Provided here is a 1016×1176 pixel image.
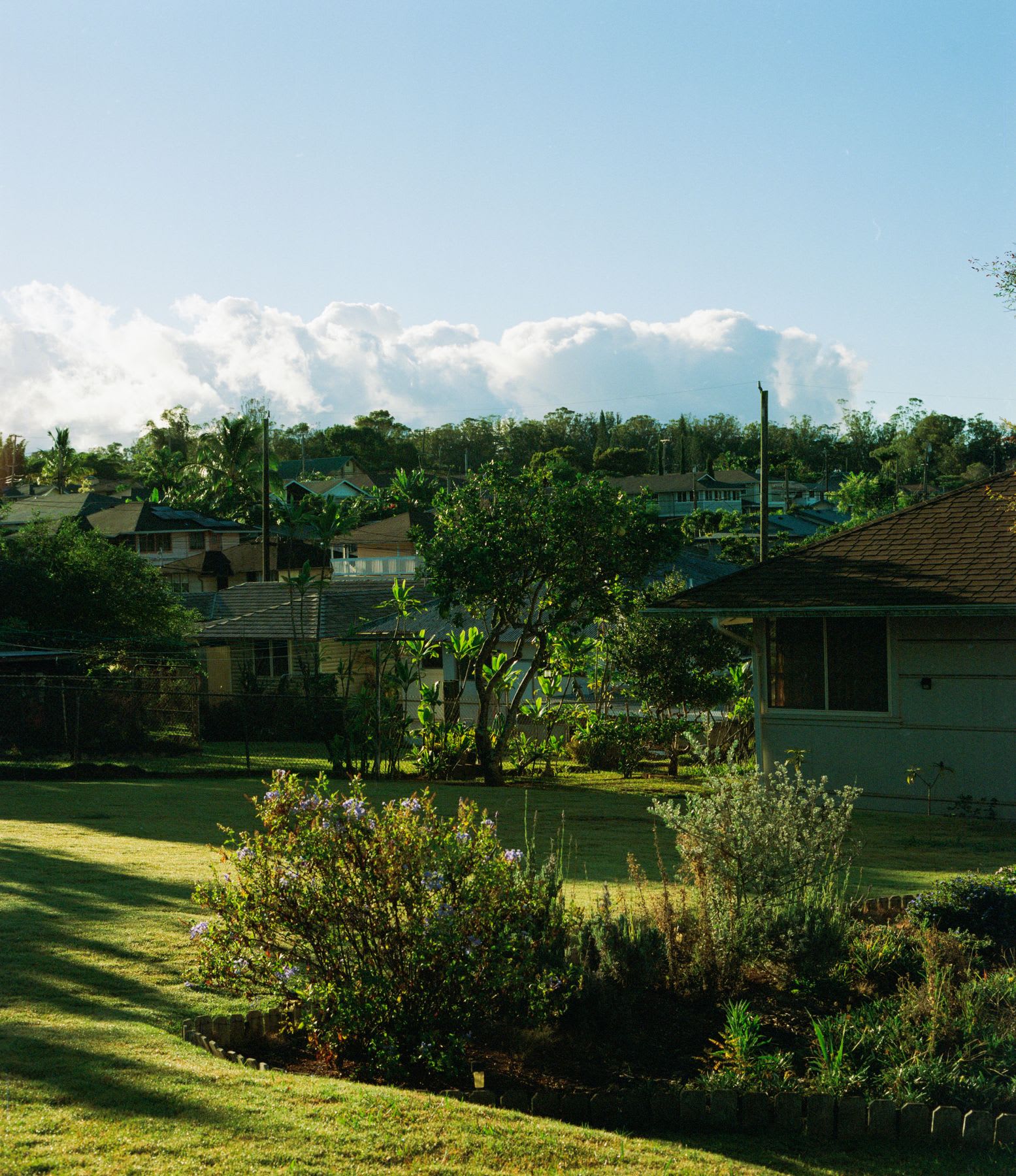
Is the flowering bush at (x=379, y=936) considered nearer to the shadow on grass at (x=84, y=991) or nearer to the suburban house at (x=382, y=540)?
the shadow on grass at (x=84, y=991)

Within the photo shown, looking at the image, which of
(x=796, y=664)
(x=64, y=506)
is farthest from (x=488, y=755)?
(x=64, y=506)

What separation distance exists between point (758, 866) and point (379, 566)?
43.1 metres

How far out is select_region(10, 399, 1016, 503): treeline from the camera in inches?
4097

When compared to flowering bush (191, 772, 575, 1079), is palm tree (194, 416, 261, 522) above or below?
above

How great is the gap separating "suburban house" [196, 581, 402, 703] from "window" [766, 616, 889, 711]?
16.6m

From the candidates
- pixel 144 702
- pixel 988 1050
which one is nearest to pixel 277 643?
pixel 144 702

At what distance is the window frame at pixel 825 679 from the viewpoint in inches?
685

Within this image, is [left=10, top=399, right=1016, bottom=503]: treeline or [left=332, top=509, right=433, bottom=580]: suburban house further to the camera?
[left=10, top=399, right=1016, bottom=503]: treeline

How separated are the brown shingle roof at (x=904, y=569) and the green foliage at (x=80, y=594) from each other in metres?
18.5

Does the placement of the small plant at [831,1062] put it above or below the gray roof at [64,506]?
below

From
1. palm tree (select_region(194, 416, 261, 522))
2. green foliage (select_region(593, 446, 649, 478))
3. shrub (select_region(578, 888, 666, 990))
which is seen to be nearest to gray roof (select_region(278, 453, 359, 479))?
green foliage (select_region(593, 446, 649, 478))

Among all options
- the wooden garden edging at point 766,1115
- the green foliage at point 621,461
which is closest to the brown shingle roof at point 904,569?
the wooden garden edging at point 766,1115

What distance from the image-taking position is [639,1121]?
5.44 meters

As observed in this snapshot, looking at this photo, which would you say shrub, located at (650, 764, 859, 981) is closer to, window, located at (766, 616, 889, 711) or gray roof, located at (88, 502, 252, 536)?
window, located at (766, 616, 889, 711)
